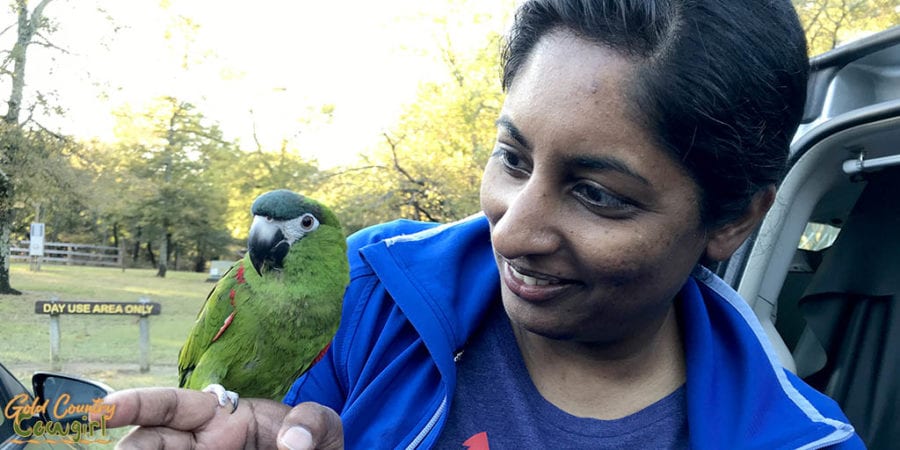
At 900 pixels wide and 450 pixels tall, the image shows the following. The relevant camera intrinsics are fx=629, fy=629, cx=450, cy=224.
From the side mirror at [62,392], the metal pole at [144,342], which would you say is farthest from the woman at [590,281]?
the metal pole at [144,342]

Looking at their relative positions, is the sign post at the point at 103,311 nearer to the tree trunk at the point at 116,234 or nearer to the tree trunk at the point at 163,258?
the tree trunk at the point at 163,258

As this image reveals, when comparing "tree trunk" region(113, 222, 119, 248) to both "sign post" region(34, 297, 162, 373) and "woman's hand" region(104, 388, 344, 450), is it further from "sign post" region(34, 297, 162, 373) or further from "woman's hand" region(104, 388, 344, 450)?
"woman's hand" region(104, 388, 344, 450)

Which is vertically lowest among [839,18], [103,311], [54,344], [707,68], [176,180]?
[54,344]

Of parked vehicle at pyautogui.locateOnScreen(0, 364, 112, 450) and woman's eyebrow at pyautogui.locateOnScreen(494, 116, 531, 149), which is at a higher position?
woman's eyebrow at pyautogui.locateOnScreen(494, 116, 531, 149)

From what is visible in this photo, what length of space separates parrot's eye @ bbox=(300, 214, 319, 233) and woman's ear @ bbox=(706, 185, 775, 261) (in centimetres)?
78

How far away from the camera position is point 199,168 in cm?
434

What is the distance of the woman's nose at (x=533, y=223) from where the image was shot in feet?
3.17

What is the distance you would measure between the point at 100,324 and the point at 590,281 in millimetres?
3422

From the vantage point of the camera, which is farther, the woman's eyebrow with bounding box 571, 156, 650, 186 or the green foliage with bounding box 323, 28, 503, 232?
the green foliage with bounding box 323, 28, 503, 232

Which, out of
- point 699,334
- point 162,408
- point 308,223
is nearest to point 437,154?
point 308,223

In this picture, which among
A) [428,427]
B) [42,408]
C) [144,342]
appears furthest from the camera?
[144,342]

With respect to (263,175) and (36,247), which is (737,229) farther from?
(263,175)

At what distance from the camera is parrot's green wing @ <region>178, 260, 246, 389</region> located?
1.32 metres

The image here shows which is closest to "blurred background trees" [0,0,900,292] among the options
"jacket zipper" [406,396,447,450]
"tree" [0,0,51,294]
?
"tree" [0,0,51,294]
